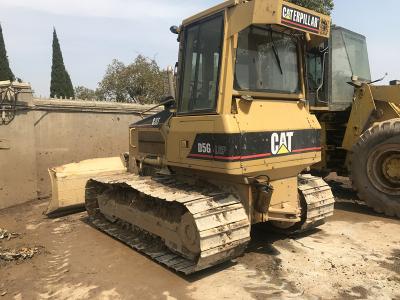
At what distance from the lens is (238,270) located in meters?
4.64

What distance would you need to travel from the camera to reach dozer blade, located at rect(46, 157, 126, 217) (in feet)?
23.8

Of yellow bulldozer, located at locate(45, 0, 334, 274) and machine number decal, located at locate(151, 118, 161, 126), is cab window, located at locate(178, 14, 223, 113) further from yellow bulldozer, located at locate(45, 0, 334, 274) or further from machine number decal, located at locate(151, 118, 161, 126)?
machine number decal, located at locate(151, 118, 161, 126)

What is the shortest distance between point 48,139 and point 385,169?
22.5 feet

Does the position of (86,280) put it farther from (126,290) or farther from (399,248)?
(399,248)

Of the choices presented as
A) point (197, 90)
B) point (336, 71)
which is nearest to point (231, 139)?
point (197, 90)

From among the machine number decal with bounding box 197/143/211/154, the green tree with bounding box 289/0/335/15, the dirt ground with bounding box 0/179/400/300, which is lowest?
the dirt ground with bounding box 0/179/400/300

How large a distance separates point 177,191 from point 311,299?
1871 millimetres

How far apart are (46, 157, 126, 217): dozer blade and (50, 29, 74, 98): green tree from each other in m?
19.0

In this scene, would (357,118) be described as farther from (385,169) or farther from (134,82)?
(134,82)

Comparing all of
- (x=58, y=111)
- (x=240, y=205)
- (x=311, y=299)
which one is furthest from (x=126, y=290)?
(x=58, y=111)

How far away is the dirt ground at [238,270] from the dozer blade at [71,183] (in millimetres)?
953

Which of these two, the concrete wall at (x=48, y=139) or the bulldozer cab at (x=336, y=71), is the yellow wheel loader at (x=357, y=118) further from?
the concrete wall at (x=48, y=139)

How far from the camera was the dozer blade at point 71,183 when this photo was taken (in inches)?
286

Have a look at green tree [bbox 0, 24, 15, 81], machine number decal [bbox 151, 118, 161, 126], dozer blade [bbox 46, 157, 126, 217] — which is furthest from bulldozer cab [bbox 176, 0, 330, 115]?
green tree [bbox 0, 24, 15, 81]
